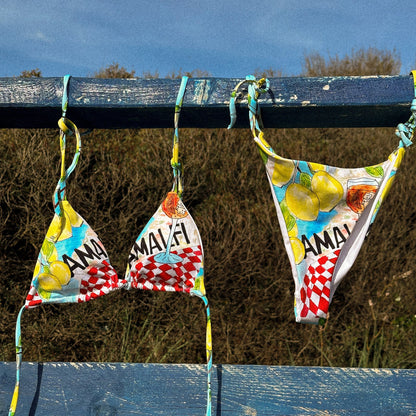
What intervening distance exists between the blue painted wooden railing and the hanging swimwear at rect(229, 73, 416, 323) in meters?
0.11

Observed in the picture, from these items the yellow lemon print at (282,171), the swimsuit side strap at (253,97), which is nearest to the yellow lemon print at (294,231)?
the yellow lemon print at (282,171)

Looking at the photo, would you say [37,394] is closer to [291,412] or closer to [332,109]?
[291,412]

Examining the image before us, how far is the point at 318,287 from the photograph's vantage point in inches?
45.4

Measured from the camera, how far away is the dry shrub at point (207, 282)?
3096mm

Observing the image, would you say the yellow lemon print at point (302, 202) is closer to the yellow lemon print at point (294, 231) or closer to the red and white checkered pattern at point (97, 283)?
the yellow lemon print at point (294, 231)

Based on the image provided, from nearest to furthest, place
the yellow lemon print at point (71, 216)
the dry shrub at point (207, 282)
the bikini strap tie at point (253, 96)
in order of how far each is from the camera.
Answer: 1. the bikini strap tie at point (253, 96)
2. the yellow lemon print at point (71, 216)
3. the dry shrub at point (207, 282)

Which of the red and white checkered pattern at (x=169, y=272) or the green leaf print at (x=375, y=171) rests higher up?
the green leaf print at (x=375, y=171)

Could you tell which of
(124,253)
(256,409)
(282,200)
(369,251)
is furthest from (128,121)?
(369,251)

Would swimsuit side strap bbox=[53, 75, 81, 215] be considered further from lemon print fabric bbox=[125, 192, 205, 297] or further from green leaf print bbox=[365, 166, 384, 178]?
green leaf print bbox=[365, 166, 384, 178]

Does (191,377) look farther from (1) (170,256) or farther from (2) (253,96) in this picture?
(2) (253,96)

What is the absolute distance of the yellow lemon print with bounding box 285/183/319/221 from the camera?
3.85 ft

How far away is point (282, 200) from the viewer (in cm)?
118

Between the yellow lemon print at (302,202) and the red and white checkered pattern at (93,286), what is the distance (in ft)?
1.69

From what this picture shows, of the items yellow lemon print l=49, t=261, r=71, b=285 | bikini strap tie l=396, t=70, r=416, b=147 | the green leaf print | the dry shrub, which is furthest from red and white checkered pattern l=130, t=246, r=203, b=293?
the dry shrub
